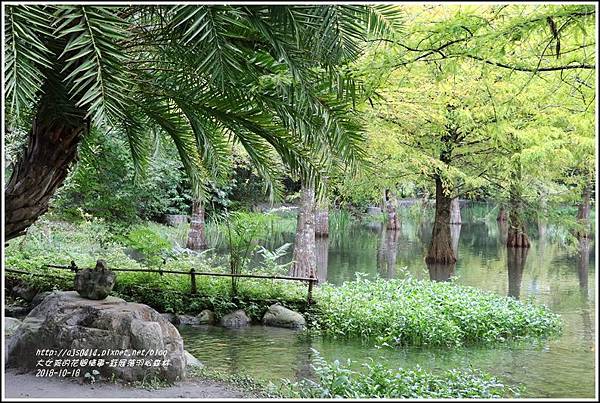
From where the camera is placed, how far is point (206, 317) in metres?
10.6

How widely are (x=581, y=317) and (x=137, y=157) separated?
8.50 m

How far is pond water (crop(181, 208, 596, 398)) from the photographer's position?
759 centimetres

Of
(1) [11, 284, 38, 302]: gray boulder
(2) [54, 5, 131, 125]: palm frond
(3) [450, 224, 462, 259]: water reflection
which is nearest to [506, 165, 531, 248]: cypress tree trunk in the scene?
(3) [450, 224, 462, 259]: water reflection

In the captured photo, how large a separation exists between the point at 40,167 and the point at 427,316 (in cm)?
603

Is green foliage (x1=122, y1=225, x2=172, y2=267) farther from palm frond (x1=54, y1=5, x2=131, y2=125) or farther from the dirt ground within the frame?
palm frond (x1=54, y1=5, x2=131, y2=125)

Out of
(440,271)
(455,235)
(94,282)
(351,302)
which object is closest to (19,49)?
(94,282)

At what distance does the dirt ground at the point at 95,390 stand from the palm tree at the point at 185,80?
138 centimetres

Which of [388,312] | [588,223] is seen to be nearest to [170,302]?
[388,312]

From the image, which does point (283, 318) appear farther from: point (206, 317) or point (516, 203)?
point (516, 203)

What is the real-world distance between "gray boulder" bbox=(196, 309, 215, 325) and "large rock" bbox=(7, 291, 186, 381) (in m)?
4.13

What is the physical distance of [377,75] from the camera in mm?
6203

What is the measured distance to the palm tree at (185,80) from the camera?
3.85 m

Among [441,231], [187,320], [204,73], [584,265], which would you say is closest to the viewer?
[204,73]

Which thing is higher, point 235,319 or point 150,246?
point 150,246
